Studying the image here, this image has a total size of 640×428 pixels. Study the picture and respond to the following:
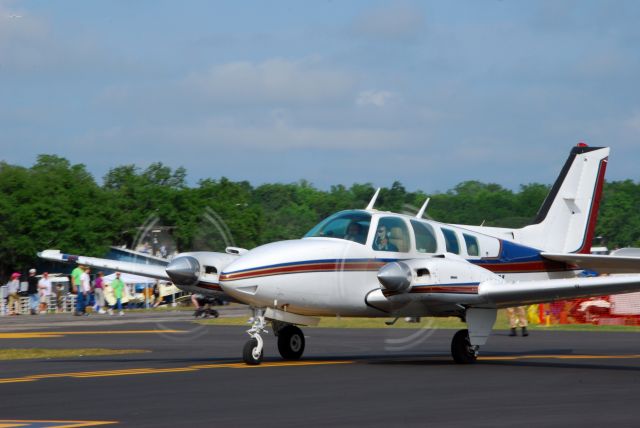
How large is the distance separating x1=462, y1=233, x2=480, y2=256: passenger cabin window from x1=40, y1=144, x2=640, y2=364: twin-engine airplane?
16mm

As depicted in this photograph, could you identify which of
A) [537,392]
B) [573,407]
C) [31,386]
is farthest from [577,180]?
[31,386]

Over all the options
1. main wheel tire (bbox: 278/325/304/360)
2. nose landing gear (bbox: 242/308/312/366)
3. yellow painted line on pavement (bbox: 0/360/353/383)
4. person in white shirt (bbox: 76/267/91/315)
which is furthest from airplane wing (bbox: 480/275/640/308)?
person in white shirt (bbox: 76/267/91/315)

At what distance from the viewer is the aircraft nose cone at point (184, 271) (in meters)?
19.4

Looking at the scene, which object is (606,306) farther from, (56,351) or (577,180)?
(56,351)

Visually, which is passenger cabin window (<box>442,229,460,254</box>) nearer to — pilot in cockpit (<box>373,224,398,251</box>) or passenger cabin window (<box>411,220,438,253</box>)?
passenger cabin window (<box>411,220,438,253</box>)

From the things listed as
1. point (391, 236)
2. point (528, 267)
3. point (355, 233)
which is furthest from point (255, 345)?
point (528, 267)

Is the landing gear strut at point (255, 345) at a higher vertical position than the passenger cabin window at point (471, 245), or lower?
lower

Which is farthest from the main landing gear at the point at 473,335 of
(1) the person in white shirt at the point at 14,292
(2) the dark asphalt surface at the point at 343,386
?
(1) the person in white shirt at the point at 14,292

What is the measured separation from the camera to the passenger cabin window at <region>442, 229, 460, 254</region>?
20.1 metres

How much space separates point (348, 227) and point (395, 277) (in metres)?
1.62

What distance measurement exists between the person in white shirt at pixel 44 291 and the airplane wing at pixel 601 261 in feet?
103

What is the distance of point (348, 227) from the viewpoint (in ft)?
63.2

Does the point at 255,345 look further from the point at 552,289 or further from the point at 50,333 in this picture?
the point at 50,333

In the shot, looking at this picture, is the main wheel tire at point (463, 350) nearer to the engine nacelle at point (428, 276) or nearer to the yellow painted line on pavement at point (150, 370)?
the engine nacelle at point (428, 276)
